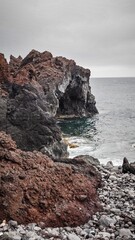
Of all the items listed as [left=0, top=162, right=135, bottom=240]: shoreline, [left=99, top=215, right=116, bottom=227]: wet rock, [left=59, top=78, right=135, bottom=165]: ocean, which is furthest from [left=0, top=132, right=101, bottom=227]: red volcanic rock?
[left=59, top=78, right=135, bottom=165]: ocean

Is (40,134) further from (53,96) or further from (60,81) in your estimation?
(60,81)

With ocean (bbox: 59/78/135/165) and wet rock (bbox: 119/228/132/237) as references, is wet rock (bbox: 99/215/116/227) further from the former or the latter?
ocean (bbox: 59/78/135/165)

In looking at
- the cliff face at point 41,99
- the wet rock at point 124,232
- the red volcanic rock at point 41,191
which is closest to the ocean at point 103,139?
the cliff face at point 41,99

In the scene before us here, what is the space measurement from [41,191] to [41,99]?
24622 millimetres

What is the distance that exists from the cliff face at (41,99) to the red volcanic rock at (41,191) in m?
12.9

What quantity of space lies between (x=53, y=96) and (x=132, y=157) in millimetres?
30427

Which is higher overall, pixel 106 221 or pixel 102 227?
pixel 106 221

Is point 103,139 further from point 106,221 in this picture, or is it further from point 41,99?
point 106,221

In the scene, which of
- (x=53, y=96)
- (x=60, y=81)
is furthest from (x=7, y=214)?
(x=60, y=81)

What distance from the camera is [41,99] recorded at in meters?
36.7

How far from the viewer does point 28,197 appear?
12.3m

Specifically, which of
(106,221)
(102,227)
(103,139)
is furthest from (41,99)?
(102,227)

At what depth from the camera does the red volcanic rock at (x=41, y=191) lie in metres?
12.0

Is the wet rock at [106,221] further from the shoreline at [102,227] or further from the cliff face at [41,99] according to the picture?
the cliff face at [41,99]
